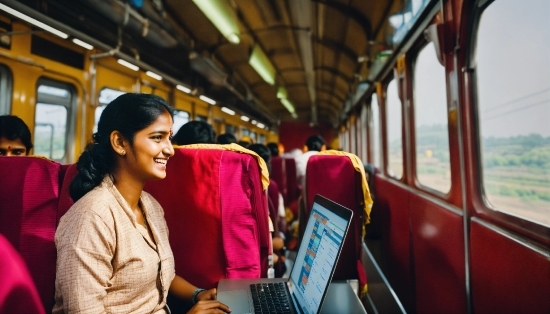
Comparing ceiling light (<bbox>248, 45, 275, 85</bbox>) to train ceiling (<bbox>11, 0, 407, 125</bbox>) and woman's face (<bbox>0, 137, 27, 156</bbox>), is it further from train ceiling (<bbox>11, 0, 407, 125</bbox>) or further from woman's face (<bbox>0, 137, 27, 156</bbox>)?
woman's face (<bbox>0, 137, 27, 156</bbox>)

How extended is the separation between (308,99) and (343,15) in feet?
28.4

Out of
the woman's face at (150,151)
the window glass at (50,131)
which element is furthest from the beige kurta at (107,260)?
the window glass at (50,131)

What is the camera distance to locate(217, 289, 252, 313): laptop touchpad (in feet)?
4.57

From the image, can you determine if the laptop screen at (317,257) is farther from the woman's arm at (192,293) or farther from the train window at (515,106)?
the train window at (515,106)

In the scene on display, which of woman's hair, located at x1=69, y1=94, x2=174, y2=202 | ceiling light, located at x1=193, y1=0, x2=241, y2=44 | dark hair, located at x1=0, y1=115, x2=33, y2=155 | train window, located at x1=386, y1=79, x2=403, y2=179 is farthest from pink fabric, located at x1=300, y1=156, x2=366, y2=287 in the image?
ceiling light, located at x1=193, y1=0, x2=241, y2=44

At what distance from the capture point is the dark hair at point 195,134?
260cm

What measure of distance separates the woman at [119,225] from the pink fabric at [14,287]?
20.7 inches

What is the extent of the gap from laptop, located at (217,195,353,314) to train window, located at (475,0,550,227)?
3.09ft

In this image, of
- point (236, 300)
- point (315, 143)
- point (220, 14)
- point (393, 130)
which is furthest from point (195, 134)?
point (393, 130)

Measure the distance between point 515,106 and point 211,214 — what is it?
1.60 metres

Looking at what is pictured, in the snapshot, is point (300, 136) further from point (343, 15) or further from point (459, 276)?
point (459, 276)

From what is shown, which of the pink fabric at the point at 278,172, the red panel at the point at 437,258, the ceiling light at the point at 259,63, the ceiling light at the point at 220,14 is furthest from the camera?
the ceiling light at the point at 259,63

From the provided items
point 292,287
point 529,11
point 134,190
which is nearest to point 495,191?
point 529,11

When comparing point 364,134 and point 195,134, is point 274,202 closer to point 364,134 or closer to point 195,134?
point 195,134
